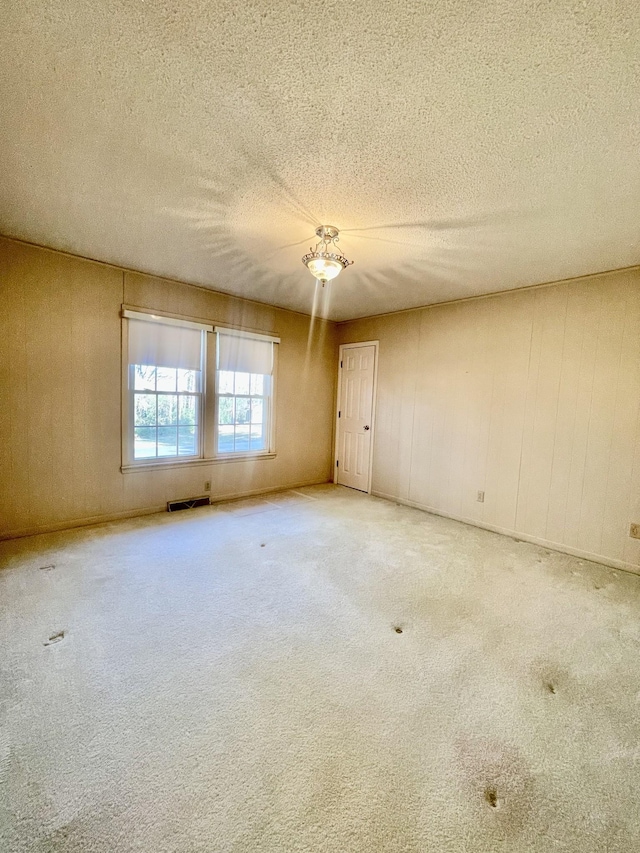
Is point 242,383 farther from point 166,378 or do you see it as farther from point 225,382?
point 166,378

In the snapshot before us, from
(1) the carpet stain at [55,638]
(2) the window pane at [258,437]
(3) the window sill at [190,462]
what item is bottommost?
(1) the carpet stain at [55,638]

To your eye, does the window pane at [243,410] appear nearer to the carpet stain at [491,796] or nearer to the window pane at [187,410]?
the window pane at [187,410]

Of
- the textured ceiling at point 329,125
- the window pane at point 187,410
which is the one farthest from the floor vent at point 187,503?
the textured ceiling at point 329,125

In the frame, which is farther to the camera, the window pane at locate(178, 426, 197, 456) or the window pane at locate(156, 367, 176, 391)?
the window pane at locate(178, 426, 197, 456)

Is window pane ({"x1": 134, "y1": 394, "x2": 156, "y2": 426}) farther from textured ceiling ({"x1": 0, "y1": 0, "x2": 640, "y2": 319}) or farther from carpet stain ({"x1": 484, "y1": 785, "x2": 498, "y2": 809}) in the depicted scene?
carpet stain ({"x1": 484, "y1": 785, "x2": 498, "y2": 809})

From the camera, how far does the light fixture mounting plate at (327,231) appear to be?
255cm

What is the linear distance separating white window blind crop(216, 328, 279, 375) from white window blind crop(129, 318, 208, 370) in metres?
0.29

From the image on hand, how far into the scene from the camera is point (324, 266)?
101 inches

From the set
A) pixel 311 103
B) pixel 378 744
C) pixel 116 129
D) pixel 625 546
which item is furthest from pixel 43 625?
pixel 625 546

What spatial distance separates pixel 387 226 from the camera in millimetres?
2531

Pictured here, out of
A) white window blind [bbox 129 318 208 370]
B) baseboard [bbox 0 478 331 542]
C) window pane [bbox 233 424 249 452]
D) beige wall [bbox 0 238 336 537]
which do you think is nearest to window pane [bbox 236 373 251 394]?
window pane [bbox 233 424 249 452]

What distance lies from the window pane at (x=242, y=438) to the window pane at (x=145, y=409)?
1069 mm

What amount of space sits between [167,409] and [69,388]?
3.08 ft

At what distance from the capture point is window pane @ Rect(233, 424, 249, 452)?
4.71 metres
